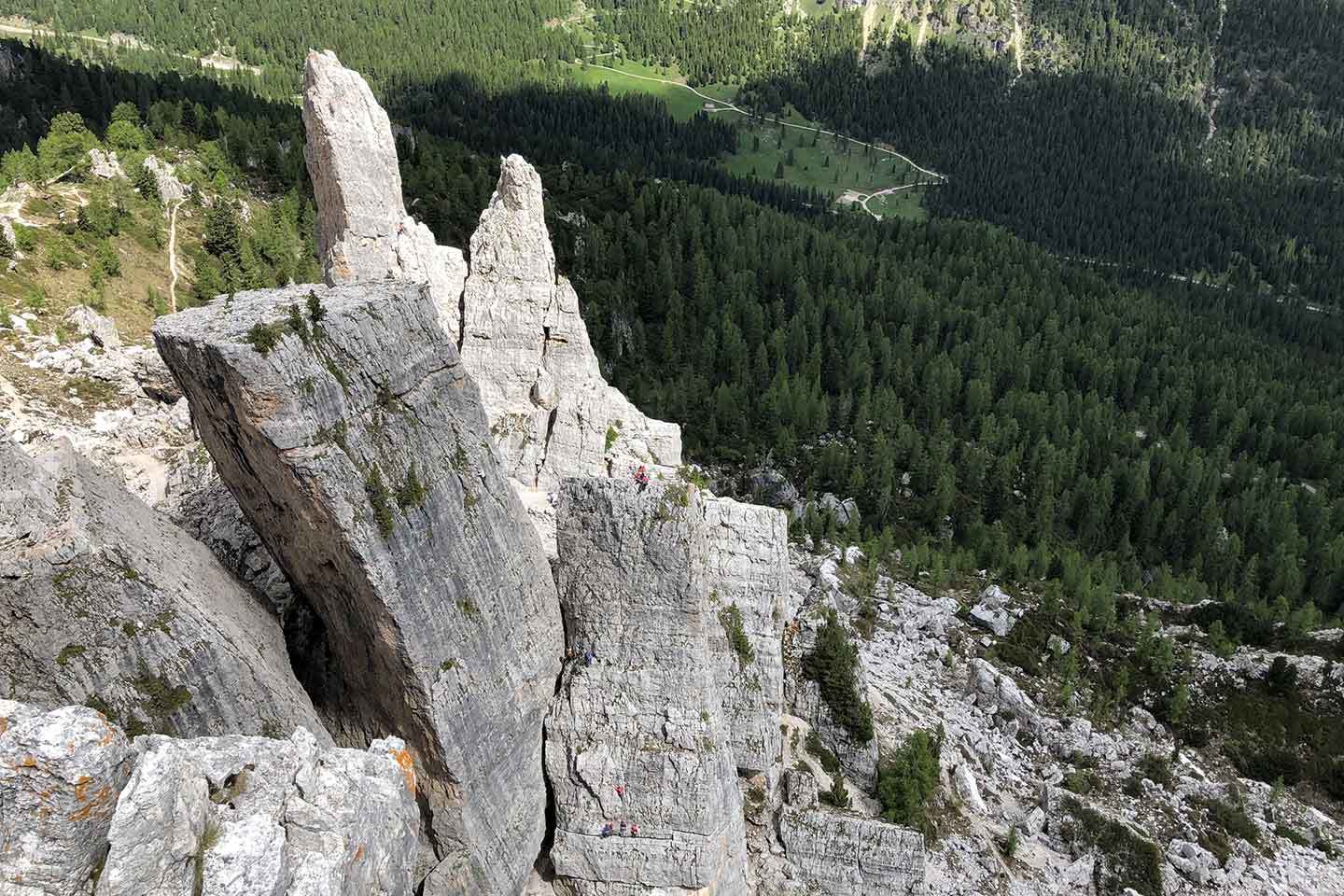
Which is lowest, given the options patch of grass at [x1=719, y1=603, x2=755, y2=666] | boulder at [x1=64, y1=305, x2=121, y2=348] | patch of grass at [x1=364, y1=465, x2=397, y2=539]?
patch of grass at [x1=719, y1=603, x2=755, y2=666]

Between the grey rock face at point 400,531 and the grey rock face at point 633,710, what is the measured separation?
54.5 inches

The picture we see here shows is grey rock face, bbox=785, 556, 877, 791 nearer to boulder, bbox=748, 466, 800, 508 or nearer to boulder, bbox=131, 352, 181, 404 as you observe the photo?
boulder, bbox=131, 352, 181, 404

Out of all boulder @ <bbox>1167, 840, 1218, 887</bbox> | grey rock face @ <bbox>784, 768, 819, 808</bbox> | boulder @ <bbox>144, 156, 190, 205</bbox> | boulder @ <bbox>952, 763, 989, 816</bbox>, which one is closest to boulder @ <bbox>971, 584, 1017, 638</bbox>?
boulder @ <bbox>1167, 840, 1218, 887</bbox>

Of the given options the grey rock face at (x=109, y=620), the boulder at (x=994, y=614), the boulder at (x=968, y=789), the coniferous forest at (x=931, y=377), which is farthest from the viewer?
the coniferous forest at (x=931, y=377)

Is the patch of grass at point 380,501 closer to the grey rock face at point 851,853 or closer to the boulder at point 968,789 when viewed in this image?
the grey rock face at point 851,853

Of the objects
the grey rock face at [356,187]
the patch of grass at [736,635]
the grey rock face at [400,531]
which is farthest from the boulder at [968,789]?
the grey rock face at [356,187]

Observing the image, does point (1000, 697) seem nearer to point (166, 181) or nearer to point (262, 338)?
point (262, 338)

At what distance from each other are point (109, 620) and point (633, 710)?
17.6 meters

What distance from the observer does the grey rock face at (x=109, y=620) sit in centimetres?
1905

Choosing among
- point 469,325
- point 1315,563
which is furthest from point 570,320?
point 1315,563

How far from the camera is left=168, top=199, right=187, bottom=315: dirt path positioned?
68.5 meters

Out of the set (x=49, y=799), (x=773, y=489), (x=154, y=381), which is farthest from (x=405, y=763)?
(x=773, y=489)

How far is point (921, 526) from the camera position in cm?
9800

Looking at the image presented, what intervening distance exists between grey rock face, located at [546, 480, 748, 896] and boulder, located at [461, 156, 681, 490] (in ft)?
31.5
